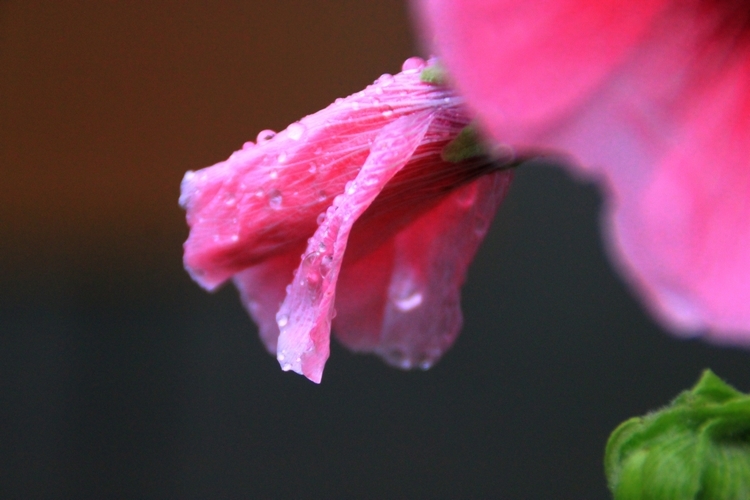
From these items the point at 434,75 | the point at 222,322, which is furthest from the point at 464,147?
the point at 222,322

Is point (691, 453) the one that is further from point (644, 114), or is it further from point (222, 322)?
point (222, 322)

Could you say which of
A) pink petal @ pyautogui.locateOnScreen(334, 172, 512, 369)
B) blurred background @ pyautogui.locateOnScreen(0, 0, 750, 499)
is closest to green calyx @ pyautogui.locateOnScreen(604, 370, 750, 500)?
pink petal @ pyautogui.locateOnScreen(334, 172, 512, 369)

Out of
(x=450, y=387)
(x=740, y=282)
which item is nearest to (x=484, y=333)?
(x=450, y=387)

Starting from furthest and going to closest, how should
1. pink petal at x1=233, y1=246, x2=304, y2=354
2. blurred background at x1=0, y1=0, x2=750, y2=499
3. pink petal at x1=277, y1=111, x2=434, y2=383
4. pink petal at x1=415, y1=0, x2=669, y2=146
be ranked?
blurred background at x1=0, y1=0, x2=750, y2=499 → pink petal at x1=233, y1=246, x2=304, y2=354 → pink petal at x1=277, y1=111, x2=434, y2=383 → pink petal at x1=415, y1=0, x2=669, y2=146

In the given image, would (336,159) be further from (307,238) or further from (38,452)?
(38,452)

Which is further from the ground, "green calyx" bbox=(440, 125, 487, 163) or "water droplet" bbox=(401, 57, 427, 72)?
"water droplet" bbox=(401, 57, 427, 72)

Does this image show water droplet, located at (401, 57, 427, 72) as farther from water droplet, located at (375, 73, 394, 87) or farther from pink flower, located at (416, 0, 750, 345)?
pink flower, located at (416, 0, 750, 345)

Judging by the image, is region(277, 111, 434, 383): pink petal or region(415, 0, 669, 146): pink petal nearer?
region(415, 0, 669, 146): pink petal

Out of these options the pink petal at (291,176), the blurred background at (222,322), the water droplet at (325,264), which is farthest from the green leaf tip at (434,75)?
the blurred background at (222,322)
